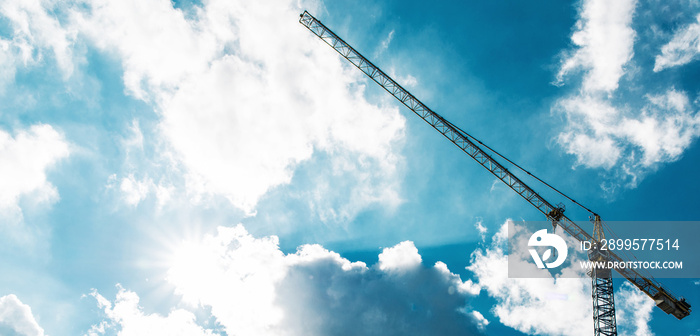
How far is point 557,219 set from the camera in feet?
199

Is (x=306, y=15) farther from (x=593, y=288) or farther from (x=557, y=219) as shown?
(x=593, y=288)

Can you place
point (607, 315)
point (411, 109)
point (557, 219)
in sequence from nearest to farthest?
point (607, 315) < point (557, 219) < point (411, 109)

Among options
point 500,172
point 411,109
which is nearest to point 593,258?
point 500,172

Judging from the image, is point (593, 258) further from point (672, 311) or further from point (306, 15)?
point (306, 15)

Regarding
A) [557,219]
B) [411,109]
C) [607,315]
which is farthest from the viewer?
[411,109]

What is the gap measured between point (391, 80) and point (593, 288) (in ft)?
156

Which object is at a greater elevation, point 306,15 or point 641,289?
point 306,15

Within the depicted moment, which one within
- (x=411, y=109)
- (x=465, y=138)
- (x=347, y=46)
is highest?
(x=347, y=46)

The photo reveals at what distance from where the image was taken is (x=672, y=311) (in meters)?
57.8

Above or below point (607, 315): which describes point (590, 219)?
above

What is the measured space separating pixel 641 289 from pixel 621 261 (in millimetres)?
5262

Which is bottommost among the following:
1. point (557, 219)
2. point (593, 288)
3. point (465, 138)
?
point (593, 288)

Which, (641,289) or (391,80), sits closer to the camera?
(641,289)

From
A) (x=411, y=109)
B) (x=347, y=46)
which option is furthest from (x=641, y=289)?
(x=347, y=46)
